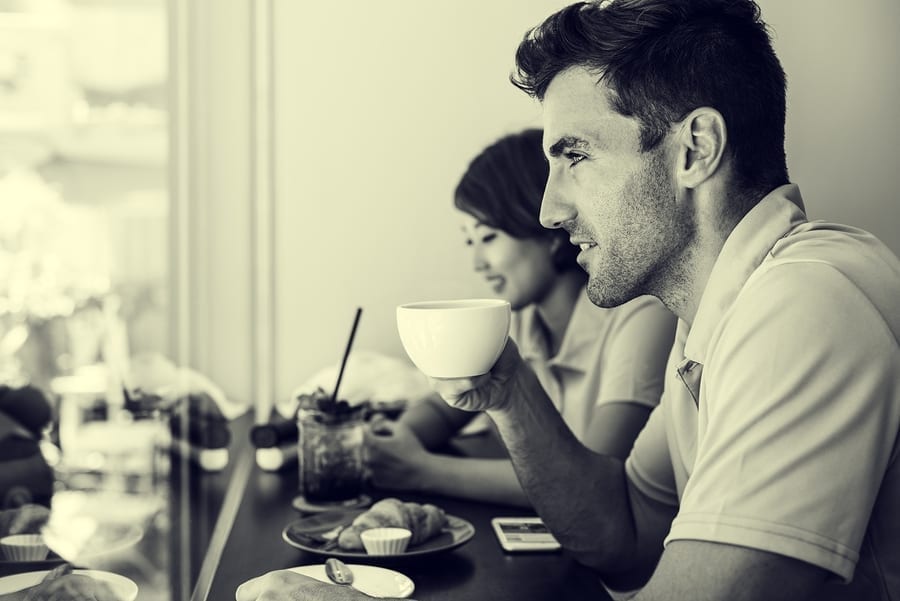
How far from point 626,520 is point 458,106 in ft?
4.63

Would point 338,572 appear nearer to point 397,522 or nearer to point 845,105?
point 397,522

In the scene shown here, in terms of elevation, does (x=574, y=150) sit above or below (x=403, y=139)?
above

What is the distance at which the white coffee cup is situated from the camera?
992mm

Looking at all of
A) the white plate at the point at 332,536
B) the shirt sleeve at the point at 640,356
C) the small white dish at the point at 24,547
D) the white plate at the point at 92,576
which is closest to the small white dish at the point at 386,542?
the white plate at the point at 332,536

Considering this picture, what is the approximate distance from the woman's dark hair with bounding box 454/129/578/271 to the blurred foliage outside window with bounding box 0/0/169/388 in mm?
638

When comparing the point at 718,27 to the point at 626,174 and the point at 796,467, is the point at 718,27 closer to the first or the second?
the point at 626,174

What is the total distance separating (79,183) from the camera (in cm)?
93

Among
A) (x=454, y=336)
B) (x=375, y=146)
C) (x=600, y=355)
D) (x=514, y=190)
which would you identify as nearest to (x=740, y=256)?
(x=454, y=336)

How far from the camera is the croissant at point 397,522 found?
1162 mm

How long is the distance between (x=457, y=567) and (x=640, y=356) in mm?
627

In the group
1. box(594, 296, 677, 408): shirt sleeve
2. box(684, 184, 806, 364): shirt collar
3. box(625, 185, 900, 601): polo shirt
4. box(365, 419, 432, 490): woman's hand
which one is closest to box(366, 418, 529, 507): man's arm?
box(365, 419, 432, 490): woman's hand

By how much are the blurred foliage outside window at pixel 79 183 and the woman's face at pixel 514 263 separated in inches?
26.2

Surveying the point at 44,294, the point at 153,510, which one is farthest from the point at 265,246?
the point at 44,294

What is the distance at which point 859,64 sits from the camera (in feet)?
6.89
